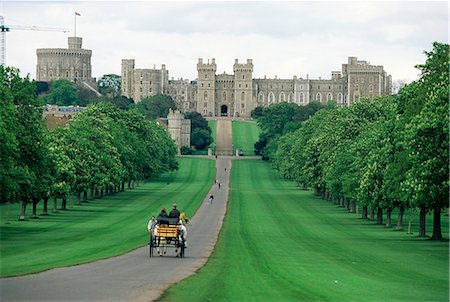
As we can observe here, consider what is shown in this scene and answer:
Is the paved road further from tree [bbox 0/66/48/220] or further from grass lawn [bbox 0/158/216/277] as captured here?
tree [bbox 0/66/48/220]

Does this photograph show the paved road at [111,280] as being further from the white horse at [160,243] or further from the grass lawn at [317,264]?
the grass lawn at [317,264]

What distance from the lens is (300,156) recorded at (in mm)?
148250

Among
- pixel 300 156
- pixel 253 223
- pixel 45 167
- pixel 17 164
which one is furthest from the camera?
pixel 300 156

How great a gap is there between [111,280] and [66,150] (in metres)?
67.4

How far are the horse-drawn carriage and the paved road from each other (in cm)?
44

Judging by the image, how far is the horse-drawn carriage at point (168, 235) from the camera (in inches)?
1796

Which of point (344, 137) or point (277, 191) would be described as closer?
point (344, 137)

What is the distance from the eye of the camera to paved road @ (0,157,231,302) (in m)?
29.6

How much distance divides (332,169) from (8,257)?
6094 centimetres

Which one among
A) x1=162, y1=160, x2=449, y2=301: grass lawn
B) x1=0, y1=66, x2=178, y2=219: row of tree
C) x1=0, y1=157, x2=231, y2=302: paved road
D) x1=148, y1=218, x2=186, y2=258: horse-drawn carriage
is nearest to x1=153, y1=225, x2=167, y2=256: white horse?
x1=148, y1=218, x2=186, y2=258: horse-drawn carriage

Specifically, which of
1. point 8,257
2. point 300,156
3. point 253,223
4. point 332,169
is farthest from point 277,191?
point 8,257

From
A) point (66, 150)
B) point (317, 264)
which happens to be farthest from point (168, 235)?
point (66, 150)

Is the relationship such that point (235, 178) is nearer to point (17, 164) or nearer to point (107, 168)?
point (107, 168)

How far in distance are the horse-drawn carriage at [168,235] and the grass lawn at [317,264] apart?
1367 millimetres
